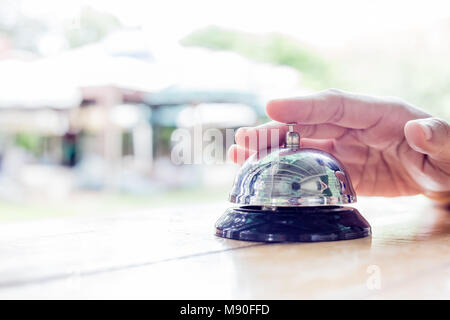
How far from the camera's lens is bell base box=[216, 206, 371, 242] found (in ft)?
1.69

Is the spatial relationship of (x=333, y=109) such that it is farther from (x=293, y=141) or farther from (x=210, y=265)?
(x=210, y=265)

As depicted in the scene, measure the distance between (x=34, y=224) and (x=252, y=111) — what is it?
5.31m

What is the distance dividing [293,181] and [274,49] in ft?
25.9

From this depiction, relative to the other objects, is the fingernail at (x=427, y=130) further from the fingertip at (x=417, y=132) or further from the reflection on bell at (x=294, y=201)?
the reflection on bell at (x=294, y=201)

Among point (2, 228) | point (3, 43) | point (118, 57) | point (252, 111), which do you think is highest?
point (3, 43)

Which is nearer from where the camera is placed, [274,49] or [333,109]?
[333,109]

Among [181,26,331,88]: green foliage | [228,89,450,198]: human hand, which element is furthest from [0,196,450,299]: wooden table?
[181,26,331,88]: green foliage

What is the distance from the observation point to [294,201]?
1.70ft

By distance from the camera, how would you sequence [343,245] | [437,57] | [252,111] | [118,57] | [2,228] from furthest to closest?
[437,57]
[252,111]
[118,57]
[2,228]
[343,245]

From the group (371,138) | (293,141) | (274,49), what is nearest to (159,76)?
(274,49)

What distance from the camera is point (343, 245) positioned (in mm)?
501

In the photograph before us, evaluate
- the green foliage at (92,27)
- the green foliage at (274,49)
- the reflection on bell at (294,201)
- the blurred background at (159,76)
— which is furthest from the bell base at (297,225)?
the green foliage at (274,49)
